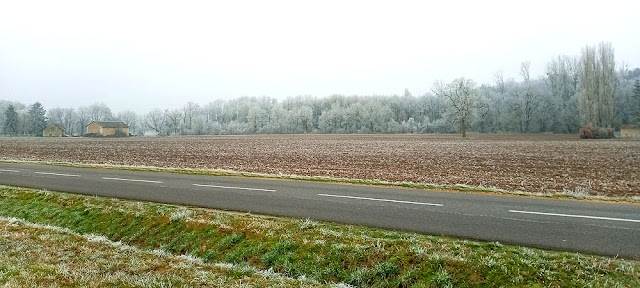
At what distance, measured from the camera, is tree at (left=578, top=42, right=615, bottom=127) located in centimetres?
7181

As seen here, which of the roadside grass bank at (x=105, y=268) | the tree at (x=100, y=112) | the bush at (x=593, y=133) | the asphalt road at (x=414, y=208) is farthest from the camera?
the tree at (x=100, y=112)

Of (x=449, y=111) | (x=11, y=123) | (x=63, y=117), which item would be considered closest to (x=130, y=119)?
(x=63, y=117)

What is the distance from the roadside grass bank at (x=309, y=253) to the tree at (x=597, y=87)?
80.3 meters

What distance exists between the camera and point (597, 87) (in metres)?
73.8

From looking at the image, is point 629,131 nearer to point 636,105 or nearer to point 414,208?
point 636,105

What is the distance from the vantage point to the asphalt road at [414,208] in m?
8.34

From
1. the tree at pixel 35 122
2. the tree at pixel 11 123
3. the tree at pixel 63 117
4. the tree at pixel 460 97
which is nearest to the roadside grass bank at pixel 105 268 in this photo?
the tree at pixel 460 97

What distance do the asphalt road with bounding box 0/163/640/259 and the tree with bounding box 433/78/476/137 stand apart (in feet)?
191

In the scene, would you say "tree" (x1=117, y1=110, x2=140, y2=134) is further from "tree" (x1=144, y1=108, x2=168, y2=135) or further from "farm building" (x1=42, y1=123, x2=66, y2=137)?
"farm building" (x1=42, y1=123, x2=66, y2=137)

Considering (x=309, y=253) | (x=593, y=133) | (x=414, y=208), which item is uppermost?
(x=593, y=133)

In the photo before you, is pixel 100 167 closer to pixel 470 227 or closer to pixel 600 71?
pixel 470 227

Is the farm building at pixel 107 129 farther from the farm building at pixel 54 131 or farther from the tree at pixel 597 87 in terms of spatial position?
the tree at pixel 597 87

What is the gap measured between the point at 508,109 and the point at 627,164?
233 ft

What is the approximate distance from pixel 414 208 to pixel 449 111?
66507mm
